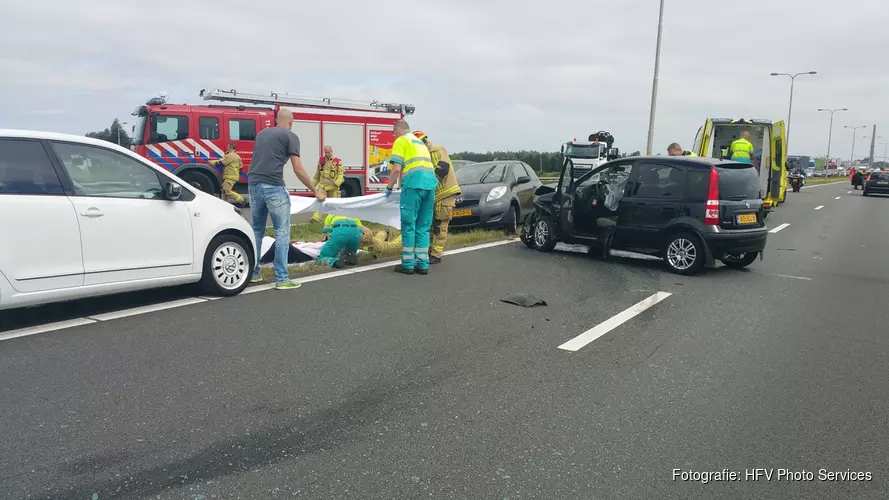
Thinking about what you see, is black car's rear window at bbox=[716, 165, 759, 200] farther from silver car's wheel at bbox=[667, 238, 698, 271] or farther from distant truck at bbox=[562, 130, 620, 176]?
distant truck at bbox=[562, 130, 620, 176]

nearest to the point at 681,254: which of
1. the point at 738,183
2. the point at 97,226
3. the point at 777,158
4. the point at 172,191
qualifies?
the point at 738,183

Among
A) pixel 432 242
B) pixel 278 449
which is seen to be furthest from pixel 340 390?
pixel 432 242

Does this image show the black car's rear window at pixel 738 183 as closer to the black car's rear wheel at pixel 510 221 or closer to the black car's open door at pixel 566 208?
the black car's open door at pixel 566 208

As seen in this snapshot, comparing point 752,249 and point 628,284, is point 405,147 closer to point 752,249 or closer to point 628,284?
point 628,284

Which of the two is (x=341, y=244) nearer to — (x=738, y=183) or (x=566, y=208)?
(x=566, y=208)

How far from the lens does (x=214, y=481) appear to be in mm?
3150

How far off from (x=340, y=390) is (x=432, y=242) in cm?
527

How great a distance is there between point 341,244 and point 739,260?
554cm

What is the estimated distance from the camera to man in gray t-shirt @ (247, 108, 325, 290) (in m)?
7.30

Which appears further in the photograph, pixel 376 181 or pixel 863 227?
pixel 376 181

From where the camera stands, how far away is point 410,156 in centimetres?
845

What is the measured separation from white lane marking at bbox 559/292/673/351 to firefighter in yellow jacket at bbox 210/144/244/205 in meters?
12.9

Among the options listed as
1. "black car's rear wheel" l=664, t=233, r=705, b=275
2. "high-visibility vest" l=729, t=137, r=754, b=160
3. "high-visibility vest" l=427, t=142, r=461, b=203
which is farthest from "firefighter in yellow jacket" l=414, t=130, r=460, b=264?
"high-visibility vest" l=729, t=137, r=754, b=160

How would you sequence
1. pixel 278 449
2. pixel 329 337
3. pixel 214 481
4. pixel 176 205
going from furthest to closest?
pixel 176 205
pixel 329 337
pixel 278 449
pixel 214 481
